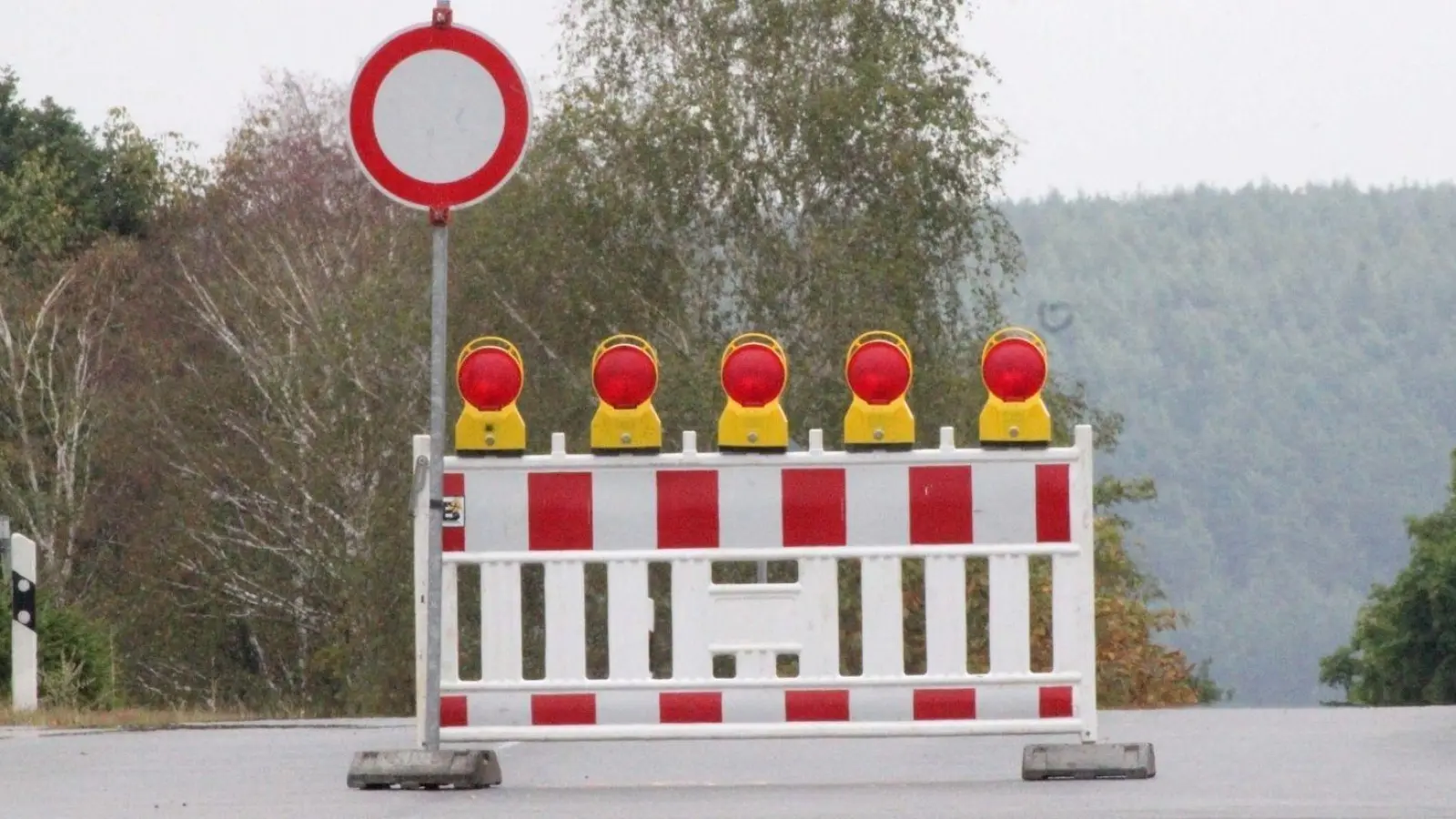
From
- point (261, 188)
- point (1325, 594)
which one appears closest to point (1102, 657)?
point (261, 188)

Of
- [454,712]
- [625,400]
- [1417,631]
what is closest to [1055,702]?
[625,400]

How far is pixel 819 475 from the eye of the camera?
859cm

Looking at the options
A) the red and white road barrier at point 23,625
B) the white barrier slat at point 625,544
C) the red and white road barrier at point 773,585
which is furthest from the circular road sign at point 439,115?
the red and white road barrier at point 23,625

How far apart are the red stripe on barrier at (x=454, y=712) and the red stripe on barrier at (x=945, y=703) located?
144cm

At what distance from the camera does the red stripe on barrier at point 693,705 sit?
339 inches

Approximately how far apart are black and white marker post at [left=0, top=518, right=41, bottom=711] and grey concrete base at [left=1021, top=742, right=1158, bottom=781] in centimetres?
898

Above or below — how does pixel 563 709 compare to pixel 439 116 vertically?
below

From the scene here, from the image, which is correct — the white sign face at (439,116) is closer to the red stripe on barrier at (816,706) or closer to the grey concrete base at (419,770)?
the grey concrete base at (419,770)

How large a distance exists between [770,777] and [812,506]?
0.95 metres

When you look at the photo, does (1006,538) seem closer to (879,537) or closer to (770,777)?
(879,537)

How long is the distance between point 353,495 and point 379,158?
41659mm

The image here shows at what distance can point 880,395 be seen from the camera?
8664mm

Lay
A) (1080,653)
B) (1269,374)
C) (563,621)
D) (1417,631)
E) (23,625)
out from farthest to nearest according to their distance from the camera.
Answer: (1269,374)
(1417,631)
(23,625)
(563,621)
(1080,653)

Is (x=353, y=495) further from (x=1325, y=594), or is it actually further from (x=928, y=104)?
(x=1325, y=594)
